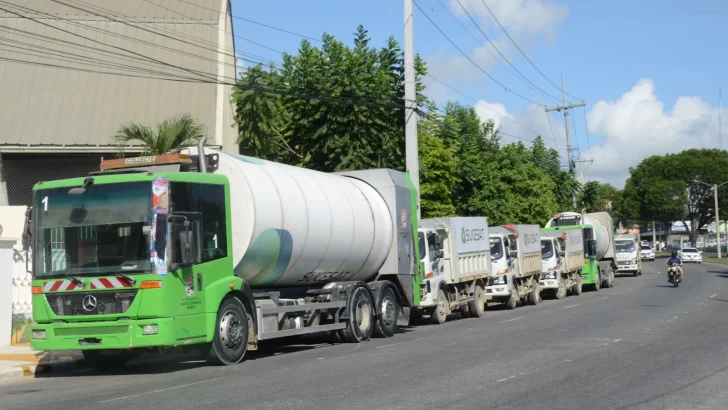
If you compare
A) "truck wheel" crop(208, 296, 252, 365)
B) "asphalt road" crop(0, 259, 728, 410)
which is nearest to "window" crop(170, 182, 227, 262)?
"truck wheel" crop(208, 296, 252, 365)

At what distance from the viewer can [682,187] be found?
104m

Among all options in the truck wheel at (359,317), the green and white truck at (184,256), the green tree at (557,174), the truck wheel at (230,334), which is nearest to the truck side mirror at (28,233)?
the green and white truck at (184,256)

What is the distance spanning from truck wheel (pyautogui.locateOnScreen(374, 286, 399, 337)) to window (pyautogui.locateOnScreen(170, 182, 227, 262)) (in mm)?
5907

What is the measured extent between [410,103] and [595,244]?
644 inches

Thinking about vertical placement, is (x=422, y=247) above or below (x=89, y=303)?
above

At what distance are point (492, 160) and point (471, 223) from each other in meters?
28.1

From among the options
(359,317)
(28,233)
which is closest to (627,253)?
(359,317)

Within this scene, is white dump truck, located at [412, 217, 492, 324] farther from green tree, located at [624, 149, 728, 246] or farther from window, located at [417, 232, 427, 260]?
green tree, located at [624, 149, 728, 246]

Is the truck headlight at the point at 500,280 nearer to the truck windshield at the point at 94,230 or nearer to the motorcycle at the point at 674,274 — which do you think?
the motorcycle at the point at 674,274

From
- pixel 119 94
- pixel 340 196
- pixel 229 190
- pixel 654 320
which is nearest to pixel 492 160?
pixel 119 94

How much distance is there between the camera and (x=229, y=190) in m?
14.9

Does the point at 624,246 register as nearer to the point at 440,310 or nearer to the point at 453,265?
the point at 453,265

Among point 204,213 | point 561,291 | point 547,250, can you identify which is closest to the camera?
point 204,213

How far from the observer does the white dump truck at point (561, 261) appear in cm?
3488
